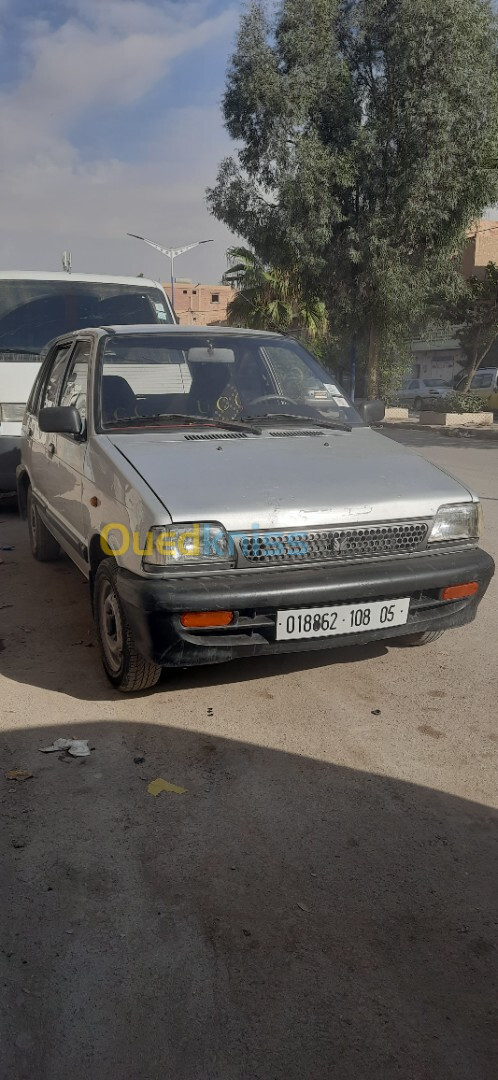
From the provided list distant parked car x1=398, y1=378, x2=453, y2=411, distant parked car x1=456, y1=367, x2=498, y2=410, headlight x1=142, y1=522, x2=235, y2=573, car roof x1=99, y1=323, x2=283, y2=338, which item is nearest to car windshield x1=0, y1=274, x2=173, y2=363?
car roof x1=99, y1=323, x2=283, y2=338

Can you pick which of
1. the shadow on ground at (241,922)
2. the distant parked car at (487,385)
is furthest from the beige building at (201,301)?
the shadow on ground at (241,922)

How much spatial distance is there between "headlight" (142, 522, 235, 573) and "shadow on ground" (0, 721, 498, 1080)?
742 mm

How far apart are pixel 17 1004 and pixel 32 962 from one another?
14 cm

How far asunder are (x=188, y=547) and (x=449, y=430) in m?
18.5

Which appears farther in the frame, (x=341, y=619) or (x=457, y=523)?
(x=457, y=523)

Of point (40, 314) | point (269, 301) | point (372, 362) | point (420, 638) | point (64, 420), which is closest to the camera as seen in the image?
point (64, 420)

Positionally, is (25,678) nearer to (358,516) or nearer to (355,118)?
(358,516)

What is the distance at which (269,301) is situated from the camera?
86.8 ft

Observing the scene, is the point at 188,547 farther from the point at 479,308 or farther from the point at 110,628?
the point at 479,308

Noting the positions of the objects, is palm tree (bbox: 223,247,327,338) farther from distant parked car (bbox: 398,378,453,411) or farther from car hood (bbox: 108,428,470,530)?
car hood (bbox: 108,428,470,530)

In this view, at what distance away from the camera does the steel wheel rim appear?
143 inches

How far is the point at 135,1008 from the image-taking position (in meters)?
1.92

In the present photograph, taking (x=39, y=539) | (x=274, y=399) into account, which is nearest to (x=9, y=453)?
(x=39, y=539)

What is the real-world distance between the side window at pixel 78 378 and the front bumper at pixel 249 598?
1478 mm
